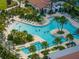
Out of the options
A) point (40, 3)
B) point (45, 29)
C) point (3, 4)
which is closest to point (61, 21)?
point (45, 29)

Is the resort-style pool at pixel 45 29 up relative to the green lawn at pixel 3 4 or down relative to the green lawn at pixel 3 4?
down

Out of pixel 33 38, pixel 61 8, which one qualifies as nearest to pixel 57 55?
pixel 33 38

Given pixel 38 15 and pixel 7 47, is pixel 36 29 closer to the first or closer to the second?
pixel 38 15

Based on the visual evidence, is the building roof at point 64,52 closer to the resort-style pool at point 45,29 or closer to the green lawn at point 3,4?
the resort-style pool at point 45,29

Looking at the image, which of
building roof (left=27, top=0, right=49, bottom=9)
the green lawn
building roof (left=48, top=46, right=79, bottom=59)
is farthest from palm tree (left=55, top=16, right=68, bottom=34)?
the green lawn

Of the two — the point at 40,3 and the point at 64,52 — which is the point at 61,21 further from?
the point at 40,3

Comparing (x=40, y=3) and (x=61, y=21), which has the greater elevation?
(x=40, y=3)

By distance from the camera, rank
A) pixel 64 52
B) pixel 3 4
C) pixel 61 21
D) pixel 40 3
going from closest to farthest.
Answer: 1. pixel 64 52
2. pixel 61 21
3. pixel 40 3
4. pixel 3 4

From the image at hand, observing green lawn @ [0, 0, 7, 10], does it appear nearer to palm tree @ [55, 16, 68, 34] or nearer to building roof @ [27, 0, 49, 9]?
building roof @ [27, 0, 49, 9]

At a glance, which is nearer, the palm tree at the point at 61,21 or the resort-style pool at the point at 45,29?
the resort-style pool at the point at 45,29

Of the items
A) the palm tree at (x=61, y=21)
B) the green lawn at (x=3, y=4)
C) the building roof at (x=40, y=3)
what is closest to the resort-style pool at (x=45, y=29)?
the palm tree at (x=61, y=21)

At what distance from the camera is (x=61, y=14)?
47656 millimetres

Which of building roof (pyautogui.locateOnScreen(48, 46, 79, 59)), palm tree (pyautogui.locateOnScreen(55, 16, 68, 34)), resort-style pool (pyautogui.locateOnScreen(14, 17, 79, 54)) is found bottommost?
building roof (pyautogui.locateOnScreen(48, 46, 79, 59))

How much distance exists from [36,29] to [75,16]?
24.2 ft
